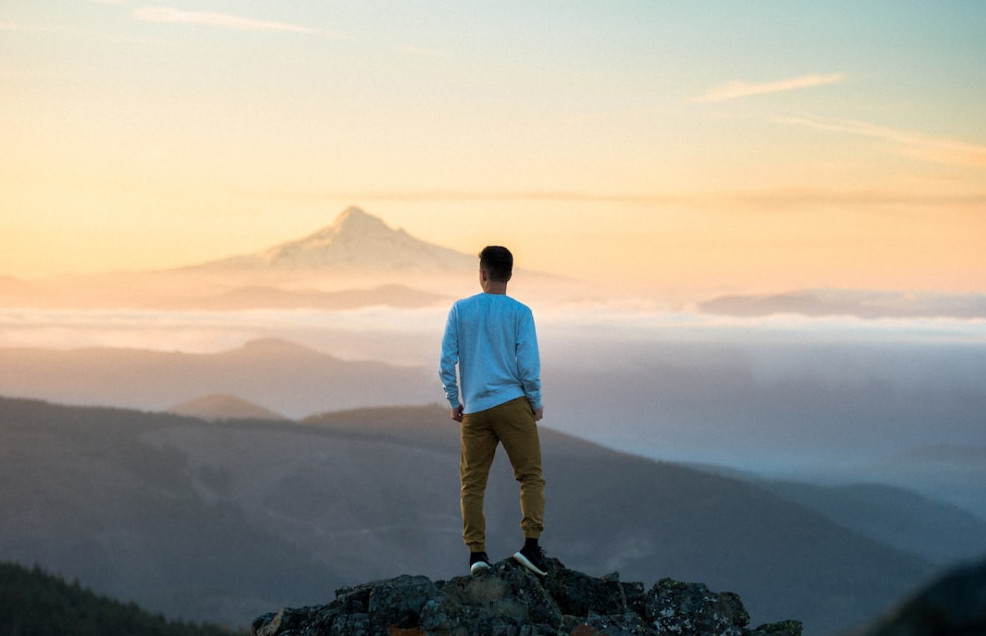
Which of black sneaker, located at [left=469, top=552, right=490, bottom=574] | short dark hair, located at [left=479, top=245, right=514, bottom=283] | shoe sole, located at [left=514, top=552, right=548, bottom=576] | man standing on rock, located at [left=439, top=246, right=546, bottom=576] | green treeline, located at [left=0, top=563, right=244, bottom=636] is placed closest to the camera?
black sneaker, located at [left=469, top=552, right=490, bottom=574]

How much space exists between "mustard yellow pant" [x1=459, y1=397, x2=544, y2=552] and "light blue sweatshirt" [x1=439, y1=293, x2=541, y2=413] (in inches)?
4.3

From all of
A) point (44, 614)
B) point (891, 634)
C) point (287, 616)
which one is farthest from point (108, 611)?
point (891, 634)

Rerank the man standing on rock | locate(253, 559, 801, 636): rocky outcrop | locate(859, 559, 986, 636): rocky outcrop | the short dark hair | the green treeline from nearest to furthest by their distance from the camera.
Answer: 1. locate(859, 559, 986, 636): rocky outcrop
2. locate(253, 559, 801, 636): rocky outcrop
3. the short dark hair
4. the man standing on rock
5. the green treeline

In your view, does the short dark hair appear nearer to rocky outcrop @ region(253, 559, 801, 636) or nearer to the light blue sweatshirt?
the light blue sweatshirt

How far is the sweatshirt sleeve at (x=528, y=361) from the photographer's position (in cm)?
1178

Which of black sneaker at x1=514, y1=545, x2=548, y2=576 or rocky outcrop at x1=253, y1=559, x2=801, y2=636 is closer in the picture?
rocky outcrop at x1=253, y1=559, x2=801, y2=636

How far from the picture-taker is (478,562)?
11836 millimetres

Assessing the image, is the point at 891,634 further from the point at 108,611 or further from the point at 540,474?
the point at 108,611

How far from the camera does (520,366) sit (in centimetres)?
1182

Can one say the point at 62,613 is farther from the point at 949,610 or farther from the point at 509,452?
the point at 949,610

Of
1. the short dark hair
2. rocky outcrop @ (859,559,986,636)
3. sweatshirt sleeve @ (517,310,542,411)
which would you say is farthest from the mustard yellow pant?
rocky outcrop @ (859,559,986,636)

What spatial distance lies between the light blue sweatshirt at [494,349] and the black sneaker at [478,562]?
4.92 feet

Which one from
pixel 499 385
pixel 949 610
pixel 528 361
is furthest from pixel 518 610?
pixel 949 610

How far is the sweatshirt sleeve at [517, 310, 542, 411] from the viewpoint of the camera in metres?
11.8
